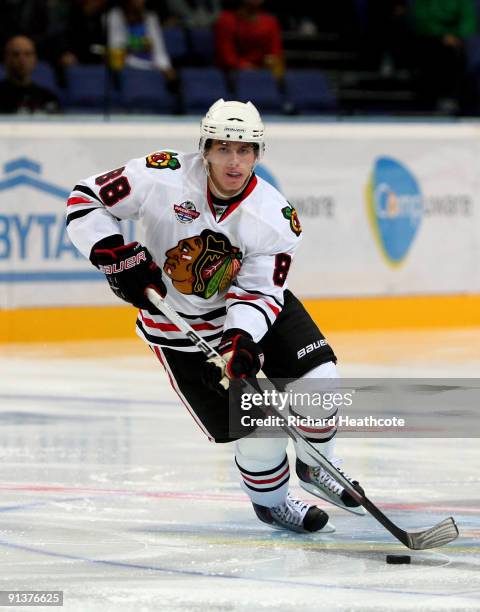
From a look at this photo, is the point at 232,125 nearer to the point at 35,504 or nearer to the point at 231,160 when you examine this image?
the point at 231,160

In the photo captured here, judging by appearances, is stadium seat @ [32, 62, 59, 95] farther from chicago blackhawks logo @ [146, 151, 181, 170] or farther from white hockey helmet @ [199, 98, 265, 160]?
white hockey helmet @ [199, 98, 265, 160]

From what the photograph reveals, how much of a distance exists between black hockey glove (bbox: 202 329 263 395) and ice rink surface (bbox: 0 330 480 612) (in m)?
0.45

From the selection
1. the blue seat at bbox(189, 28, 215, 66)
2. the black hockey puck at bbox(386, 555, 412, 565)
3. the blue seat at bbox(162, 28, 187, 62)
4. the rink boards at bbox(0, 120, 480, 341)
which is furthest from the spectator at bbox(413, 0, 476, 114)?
the black hockey puck at bbox(386, 555, 412, 565)

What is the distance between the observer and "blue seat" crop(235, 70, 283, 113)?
380 inches

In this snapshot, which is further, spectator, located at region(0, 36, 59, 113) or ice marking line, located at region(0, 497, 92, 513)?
spectator, located at region(0, 36, 59, 113)

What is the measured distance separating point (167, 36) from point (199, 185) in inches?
232

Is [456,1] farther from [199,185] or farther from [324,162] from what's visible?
[199,185]

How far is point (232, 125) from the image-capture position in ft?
13.9

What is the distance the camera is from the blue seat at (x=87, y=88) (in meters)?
9.12

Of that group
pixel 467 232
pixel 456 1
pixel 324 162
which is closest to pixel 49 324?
pixel 324 162

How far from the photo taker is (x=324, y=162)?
9.44 meters

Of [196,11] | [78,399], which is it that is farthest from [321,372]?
[196,11]

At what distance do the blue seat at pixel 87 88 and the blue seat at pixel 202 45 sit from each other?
1.09 metres

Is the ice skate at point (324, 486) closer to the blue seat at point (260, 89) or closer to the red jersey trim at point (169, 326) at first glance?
the red jersey trim at point (169, 326)
